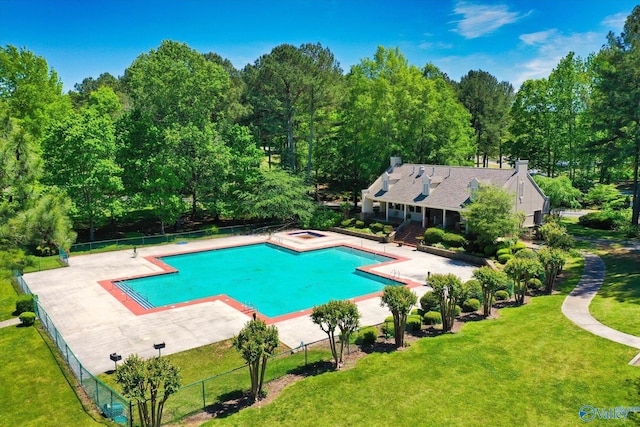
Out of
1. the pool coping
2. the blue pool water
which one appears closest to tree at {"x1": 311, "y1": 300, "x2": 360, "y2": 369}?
the pool coping

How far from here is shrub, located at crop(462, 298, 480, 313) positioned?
69.4 ft

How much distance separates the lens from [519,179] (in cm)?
3572

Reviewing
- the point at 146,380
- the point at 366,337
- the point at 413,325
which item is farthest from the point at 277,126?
the point at 146,380

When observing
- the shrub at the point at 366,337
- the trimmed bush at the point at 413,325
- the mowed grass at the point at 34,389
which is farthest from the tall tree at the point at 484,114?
the mowed grass at the point at 34,389

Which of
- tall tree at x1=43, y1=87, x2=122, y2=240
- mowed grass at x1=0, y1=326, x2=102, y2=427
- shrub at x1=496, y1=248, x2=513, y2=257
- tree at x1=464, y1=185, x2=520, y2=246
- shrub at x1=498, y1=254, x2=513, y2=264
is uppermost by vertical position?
tall tree at x1=43, y1=87, x2=122, y2=240

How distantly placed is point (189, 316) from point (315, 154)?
33330mm

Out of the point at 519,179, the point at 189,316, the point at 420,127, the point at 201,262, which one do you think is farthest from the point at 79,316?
the point at 420,127

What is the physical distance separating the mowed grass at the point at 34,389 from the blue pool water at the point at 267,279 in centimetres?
682

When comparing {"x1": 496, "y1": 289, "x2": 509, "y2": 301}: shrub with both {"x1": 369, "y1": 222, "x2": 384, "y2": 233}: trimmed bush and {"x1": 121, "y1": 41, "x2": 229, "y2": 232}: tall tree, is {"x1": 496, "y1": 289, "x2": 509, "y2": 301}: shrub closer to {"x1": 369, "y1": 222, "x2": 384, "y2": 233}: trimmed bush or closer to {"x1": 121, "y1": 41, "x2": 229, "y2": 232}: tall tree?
{"x1": 369, "y1": 222, "x2": 384, "y2": 233}: trimmed bush

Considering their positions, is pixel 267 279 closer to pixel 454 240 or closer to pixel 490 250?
pixel 454 240

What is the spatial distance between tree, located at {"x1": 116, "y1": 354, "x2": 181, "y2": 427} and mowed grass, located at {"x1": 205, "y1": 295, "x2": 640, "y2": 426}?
5.87 ft

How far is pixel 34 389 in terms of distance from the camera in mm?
14883

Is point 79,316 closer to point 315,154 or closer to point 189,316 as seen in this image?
point 189,316

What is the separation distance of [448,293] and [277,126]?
108 ft
